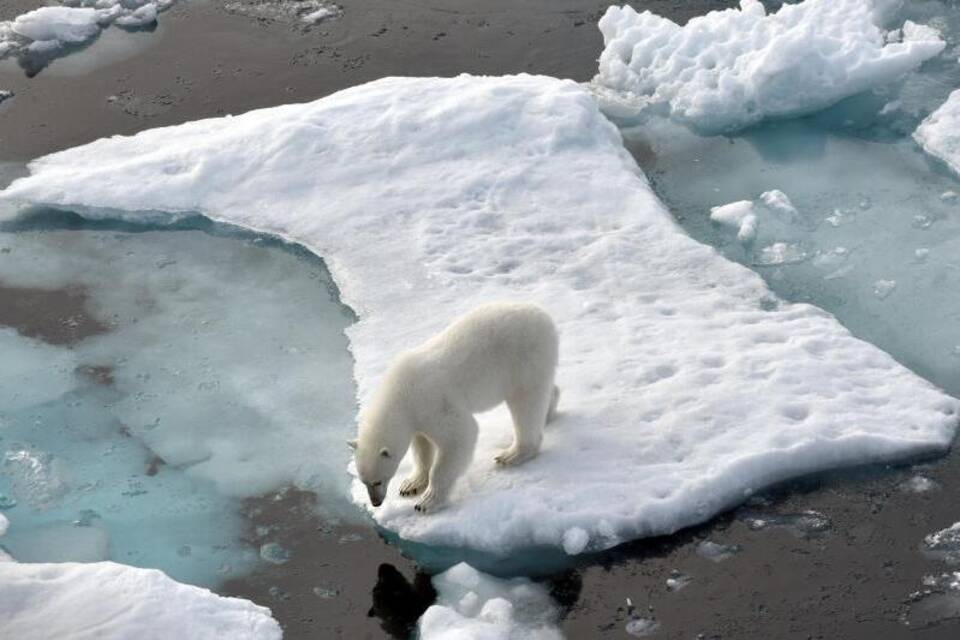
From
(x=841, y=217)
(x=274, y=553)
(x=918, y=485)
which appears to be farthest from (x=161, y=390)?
(x=841, y=217)

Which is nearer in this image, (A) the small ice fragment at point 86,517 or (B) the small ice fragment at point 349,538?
(B) the small ice fragment at point 349,538

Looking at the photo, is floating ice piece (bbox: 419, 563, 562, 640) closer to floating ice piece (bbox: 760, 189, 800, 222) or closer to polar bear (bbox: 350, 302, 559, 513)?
polar bear (bbox: 350, 302, 559, 513)

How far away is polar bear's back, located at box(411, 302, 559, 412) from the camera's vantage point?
616cm

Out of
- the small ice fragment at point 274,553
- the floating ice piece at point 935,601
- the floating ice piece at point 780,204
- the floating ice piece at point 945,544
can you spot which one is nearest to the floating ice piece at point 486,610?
the small ice fragment at point 274,553

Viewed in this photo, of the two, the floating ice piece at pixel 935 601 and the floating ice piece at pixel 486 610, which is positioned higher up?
the floating ice piece at pixel 935 601

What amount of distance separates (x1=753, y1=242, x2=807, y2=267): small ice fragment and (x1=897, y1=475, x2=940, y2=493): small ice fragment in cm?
226

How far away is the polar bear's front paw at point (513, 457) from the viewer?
645 centimetres

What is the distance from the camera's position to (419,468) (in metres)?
6.45

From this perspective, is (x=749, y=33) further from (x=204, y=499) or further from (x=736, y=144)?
(x=204, y=499)

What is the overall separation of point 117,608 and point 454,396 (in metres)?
1.79

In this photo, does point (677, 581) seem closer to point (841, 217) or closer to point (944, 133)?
point (841, 217)

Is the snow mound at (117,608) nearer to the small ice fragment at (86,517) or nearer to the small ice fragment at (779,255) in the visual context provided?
the small ice fragment at (86,517)

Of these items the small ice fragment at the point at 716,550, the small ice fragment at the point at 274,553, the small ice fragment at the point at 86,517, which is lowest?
the small ice fragment at the point at 86,517

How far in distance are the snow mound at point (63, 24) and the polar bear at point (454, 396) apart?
24.3 feet
